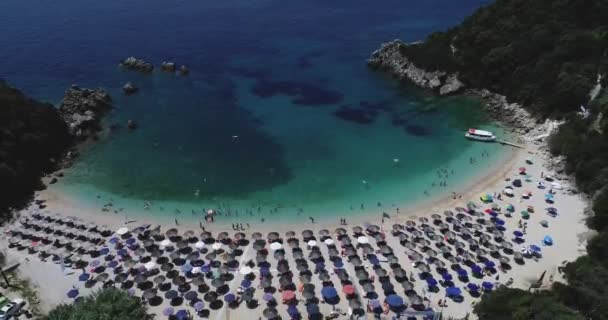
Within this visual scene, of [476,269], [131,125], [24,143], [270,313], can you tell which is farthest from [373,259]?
[24,143]

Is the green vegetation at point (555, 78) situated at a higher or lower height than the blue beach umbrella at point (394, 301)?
higher

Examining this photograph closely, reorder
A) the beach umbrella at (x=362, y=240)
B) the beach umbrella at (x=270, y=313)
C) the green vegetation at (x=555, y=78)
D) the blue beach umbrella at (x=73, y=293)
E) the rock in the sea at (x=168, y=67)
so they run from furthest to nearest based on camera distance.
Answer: the rock in the sea at (x=168, y=67), the beach umbrella at (x=362, y=240), the blue beach umbrella at (x=73, y=293), the beach umbrella at (x=270, y=313), the green vegetation at (x=555, y=78)

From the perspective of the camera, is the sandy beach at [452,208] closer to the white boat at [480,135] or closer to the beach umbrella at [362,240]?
the beach umbrella at [362,240]

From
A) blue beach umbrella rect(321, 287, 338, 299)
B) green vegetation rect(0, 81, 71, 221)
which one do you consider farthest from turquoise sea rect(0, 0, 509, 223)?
blue beach umbrella rect(321, 287, 338, 299)

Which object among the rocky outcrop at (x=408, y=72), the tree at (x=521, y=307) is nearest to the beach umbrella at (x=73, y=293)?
Answer: the tree at (x=521, y=307)

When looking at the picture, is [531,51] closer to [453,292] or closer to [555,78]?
[555,78]

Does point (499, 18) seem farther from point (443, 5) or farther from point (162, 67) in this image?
point (162, 67)
